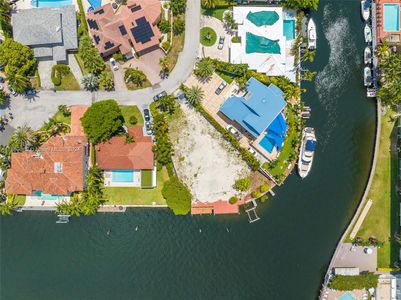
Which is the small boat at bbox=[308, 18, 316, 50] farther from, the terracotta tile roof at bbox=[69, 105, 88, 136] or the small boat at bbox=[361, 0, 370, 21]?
the terracotta tile roof at bbox=[69, 105, 88, 136]

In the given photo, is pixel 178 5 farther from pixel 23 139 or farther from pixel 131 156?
pixel 23 139

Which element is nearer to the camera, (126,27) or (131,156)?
(131,156)

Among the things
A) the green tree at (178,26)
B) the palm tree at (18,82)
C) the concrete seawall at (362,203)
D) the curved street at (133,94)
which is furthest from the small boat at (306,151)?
the palm tree at (18,82)

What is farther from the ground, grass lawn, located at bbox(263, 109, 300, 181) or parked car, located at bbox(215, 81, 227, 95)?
parked car, located at bbox(215, 81, 227, 95)

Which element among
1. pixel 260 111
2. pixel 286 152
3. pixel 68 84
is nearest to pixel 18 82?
pixel 68 84

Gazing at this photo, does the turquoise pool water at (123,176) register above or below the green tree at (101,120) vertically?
below

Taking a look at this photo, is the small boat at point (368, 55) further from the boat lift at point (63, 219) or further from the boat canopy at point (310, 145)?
the boat lift at point (63, 219)

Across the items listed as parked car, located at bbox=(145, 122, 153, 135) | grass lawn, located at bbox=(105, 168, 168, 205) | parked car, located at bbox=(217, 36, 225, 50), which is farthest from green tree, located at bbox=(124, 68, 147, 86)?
grass lawn, located at bbox=(105, 168, 168, 205)
